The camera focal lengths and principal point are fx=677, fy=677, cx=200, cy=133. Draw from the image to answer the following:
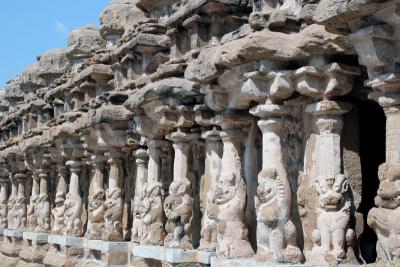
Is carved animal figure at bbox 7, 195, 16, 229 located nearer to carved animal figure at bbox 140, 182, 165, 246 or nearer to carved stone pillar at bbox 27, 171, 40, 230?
carved stone pillar at bbox 27, 171, 40, 230

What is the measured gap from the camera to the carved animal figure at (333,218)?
6066 mm

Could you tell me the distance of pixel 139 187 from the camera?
10.8 m

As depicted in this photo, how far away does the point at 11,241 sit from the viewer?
18.8 m

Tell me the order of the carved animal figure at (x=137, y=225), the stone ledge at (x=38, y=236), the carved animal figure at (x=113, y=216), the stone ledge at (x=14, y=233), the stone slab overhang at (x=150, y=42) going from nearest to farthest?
the carved animal figure at (x=137, y=225), the stone slab overhang at (x=150, y=42), the carved animal figure at (x=113, y=216), the stone ledge at (x=38, y=236), the stone ledge at (x=14, y=233)

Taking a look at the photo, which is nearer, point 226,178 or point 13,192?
point 226,178

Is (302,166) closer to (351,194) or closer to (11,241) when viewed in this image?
(351,194)

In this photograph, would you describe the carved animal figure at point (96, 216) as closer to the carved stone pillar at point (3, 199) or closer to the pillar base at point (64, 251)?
the pillar base at point (64, 251)

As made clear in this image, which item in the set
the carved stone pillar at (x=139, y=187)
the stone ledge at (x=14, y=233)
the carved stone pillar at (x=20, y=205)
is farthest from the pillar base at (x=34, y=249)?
the carved stone pillar at (x=139, y=187)

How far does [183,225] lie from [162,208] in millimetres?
1081

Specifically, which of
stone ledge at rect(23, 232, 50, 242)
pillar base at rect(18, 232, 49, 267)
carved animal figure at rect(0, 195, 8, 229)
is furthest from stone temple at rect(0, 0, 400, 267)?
carved animal figure at rect(0, 195, 8, 229)

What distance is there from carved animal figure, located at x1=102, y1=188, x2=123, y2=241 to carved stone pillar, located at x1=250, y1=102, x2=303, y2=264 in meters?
5.08

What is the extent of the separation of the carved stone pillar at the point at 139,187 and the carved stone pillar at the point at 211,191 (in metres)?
2.02

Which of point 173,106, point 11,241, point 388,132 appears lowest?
point 11,241

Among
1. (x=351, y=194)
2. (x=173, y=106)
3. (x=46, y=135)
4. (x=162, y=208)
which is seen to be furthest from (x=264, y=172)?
(x=46, y=135)
